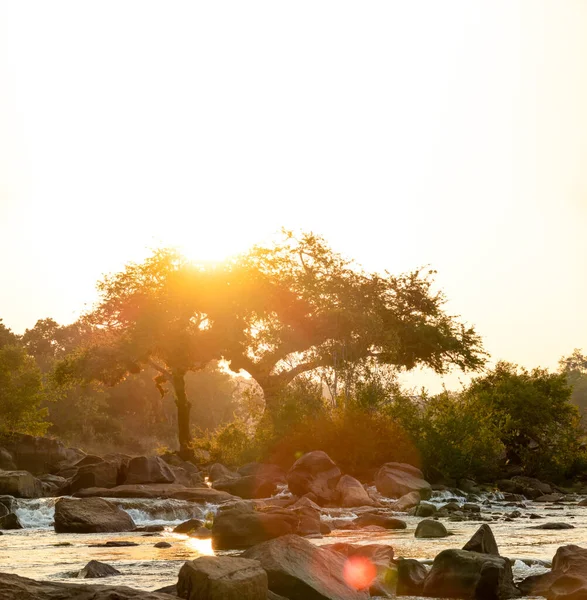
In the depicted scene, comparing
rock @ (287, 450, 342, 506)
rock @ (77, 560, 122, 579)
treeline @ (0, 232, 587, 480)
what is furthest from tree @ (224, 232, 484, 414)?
rock @ (77, 560, 122, 579)

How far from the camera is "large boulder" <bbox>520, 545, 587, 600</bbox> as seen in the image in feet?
31.3

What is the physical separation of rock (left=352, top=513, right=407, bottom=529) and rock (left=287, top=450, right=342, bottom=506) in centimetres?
479

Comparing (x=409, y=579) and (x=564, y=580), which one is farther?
(x=409, y=579)

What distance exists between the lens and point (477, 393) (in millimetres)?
38188

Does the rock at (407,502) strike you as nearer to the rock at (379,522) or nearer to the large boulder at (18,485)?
the rock at (379,522)

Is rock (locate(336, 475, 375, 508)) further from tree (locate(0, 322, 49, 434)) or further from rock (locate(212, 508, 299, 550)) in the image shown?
tree (locate(0, 322, 49, 434))

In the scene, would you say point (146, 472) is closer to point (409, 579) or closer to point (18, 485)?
point (18, 485)

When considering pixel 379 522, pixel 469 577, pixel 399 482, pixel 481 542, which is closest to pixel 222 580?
pixel 469 577

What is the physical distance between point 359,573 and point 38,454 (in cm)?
3116

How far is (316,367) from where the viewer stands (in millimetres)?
42188

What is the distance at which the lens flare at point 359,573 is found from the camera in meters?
10.3

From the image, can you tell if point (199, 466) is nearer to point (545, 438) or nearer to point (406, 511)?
point (545, 438)

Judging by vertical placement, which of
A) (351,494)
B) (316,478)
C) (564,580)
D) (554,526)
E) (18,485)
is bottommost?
(554,526)

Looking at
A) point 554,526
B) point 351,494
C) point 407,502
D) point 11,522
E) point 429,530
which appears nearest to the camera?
point 429,530
